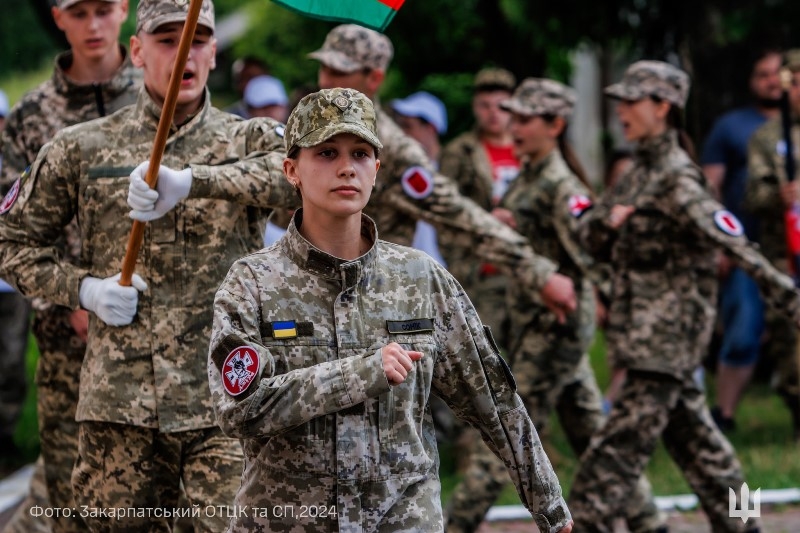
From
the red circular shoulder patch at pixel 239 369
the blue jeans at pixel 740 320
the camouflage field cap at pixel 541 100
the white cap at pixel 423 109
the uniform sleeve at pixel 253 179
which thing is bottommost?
the blue jeans at pixel 740 320

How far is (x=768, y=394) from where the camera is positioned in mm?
13328

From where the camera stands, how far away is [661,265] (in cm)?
785

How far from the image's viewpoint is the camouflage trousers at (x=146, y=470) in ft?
18.5

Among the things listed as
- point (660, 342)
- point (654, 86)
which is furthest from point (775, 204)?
point (660, 342)

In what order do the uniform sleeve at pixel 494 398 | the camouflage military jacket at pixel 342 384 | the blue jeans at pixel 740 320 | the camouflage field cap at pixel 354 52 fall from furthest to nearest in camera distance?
the blue jeans at pixel 740 320
the camouflage field cap at pixel 354 52
the uniform sleeve at pixel 494 398
the camouflage military jacket at pixel 342 384

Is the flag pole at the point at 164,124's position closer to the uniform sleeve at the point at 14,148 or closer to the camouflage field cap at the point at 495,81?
the uniform sleeve at the point at 14,148

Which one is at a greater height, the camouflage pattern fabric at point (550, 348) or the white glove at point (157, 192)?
→ the white glove at point (157, 192)

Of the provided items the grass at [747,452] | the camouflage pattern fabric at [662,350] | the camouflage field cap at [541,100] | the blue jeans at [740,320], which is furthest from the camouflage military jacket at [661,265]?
the blue jeans at [740,320]

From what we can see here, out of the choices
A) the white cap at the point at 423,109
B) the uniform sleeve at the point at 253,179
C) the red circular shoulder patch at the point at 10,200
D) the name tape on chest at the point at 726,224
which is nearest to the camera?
the uniform sleeve at the point at 253,179

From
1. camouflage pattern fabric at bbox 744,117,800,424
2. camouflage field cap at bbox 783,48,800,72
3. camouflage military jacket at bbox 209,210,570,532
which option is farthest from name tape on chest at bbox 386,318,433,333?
camouflage field cap at bbox 783,48,800,72

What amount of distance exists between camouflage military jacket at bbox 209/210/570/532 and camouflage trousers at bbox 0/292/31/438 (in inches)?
258

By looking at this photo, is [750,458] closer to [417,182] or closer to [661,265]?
[661,265]

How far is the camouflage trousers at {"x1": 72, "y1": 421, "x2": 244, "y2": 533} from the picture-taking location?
18.5 feet

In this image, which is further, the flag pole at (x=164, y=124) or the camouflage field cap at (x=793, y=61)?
the camouflage field cap at (x=793, y=61)
